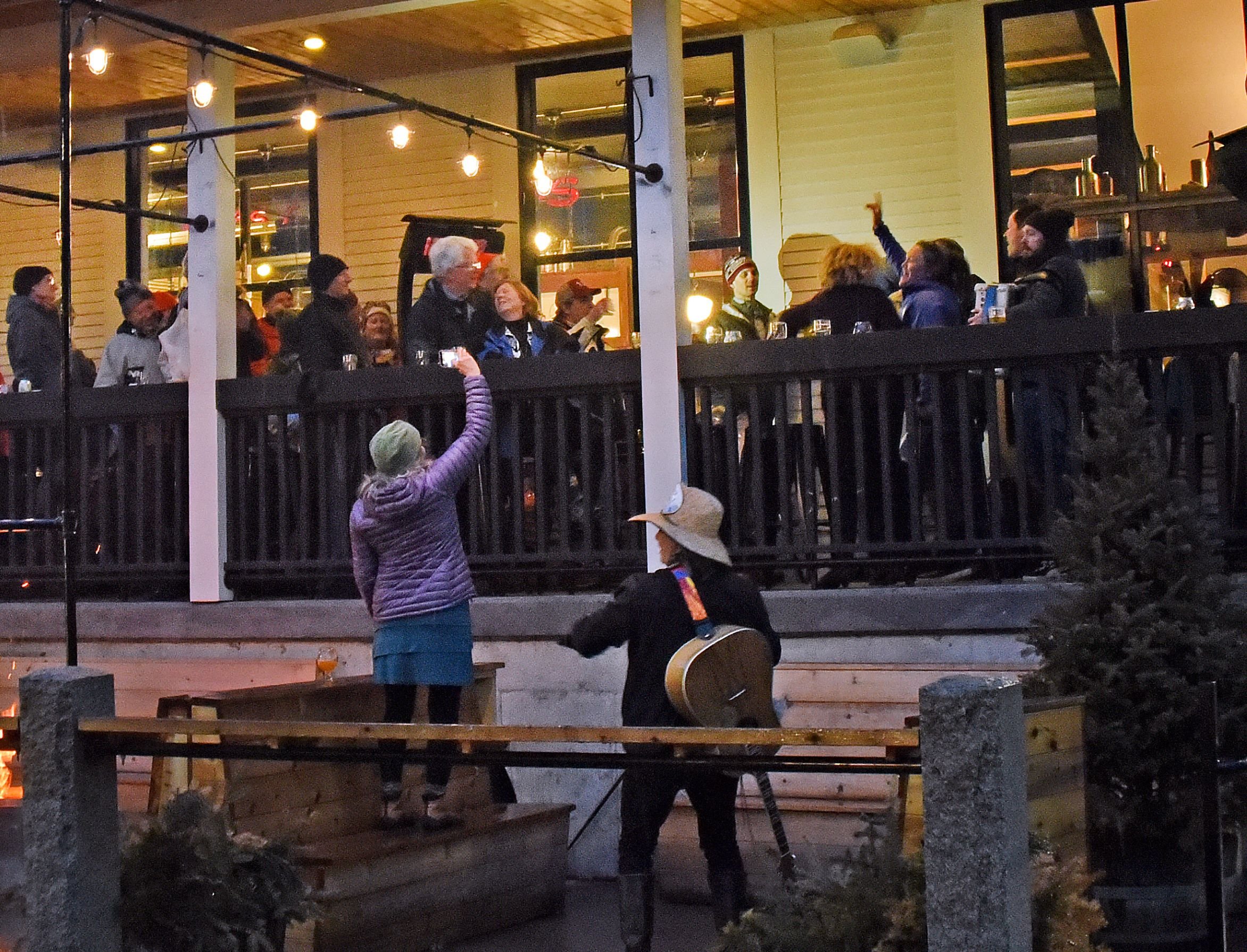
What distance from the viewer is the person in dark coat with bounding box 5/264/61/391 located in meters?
11.0

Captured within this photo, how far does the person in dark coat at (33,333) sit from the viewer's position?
36.1 feet

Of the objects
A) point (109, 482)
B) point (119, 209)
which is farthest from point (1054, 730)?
point (119, 209)

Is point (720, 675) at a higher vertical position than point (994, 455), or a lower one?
lower

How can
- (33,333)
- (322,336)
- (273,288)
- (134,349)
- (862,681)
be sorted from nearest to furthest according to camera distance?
(862,681) → (322,336) → (134,349) → (33,333) → (273,288)

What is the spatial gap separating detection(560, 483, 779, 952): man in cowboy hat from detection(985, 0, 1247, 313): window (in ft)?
18.5

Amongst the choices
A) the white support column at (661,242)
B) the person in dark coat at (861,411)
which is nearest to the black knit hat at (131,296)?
the white support column at (661,242)

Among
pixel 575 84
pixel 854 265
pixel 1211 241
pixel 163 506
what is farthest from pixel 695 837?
pixel 575 84

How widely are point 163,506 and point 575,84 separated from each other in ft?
16.2

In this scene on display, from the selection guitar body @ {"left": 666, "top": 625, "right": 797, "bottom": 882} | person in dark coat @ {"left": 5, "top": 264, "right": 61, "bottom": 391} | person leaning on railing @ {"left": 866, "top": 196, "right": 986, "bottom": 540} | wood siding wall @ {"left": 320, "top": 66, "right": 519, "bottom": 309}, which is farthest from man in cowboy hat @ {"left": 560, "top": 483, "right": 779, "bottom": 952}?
wood siding wall @ {"left": 320, "top": 66, "right": 519, "bottom": 309}

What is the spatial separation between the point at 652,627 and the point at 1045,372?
2.97 meters

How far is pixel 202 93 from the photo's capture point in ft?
31.4

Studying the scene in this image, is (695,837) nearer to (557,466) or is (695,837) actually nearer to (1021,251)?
(557,466)

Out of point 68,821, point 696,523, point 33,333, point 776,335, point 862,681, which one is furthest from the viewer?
point 33,333

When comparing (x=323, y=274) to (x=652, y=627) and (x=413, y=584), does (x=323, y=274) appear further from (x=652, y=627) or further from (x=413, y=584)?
(x=652, y=627)
